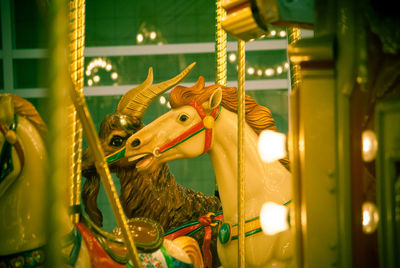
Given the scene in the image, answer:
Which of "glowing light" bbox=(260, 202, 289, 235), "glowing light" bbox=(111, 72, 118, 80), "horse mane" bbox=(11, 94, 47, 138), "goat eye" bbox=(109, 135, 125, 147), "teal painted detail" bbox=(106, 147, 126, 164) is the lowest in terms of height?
"glowing light" bbox=(260, 202, 289, 235)

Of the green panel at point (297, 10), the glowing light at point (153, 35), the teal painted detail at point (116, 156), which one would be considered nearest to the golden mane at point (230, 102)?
the teal painted detail at point (116, 156)

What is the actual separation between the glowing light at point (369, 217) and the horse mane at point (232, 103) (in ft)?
4.37

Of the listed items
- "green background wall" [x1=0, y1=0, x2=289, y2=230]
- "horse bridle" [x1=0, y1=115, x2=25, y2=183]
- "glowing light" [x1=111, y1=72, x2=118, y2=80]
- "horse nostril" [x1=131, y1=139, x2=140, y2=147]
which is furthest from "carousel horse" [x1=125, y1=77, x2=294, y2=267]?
"glowing light" [x1=111, y1=72, x2=118, y2=80]

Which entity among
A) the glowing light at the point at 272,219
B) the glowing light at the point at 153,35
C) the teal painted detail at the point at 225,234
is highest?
the glowing light at the point at 153,35

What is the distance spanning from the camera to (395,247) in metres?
0.90

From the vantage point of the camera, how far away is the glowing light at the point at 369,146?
0.94 meters

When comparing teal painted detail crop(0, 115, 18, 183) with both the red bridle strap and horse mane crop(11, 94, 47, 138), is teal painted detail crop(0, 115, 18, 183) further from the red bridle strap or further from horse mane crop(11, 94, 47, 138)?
the red bridle strap

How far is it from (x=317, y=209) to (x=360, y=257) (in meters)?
0.13

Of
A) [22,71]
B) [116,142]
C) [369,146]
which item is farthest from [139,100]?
[369,146]

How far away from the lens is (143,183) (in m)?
3.46

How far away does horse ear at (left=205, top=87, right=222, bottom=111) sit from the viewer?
2361mm

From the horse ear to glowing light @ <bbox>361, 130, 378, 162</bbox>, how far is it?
1439mm

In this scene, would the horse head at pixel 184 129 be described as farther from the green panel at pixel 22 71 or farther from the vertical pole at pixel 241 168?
the green panel at pixel 22 71

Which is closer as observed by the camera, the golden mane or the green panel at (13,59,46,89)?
the golden mane
